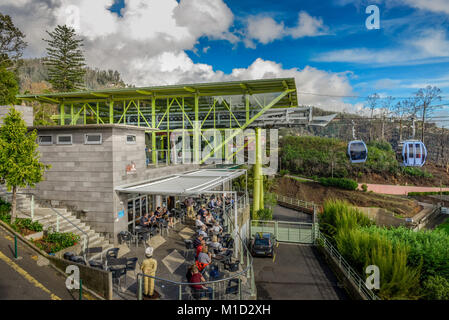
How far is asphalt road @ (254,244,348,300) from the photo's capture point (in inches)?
421

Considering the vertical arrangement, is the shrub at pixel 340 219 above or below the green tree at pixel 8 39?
below

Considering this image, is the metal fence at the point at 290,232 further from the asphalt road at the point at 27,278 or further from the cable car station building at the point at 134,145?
the asphalt road at the point at 27,278

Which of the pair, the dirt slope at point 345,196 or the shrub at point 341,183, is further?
the shrub at point 341,183

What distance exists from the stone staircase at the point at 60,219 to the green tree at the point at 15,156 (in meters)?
0.96

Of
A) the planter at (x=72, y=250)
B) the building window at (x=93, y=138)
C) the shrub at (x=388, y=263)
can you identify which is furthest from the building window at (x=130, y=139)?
the shrub at (x=388, y=263)

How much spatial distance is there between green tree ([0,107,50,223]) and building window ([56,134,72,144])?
62.7 inches

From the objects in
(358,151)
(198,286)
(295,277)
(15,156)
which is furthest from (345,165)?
(15,156)

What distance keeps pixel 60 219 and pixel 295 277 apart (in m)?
10.1

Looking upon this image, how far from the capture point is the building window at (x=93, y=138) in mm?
11086

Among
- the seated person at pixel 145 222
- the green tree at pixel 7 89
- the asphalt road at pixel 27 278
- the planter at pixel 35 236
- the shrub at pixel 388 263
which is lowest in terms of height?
the shrub at pixel 388 263

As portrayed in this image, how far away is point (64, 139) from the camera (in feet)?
38.0

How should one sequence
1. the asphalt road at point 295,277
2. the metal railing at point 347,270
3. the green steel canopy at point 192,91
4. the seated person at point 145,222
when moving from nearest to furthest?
the metal railing at point 347,270 < the asphalt road at point 295,277 < the seated person at point 145,222 < the green steel canopy at point 192,91

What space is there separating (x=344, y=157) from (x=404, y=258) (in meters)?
41.5

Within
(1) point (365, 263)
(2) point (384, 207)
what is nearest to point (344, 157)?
(2) point (384, 207)
